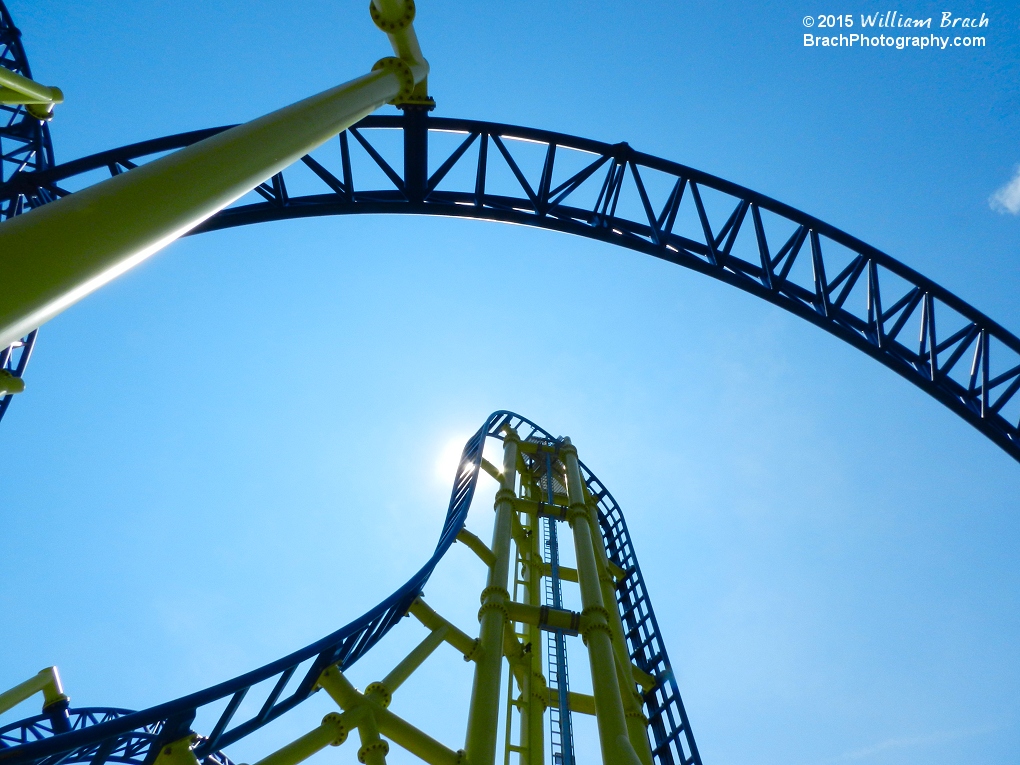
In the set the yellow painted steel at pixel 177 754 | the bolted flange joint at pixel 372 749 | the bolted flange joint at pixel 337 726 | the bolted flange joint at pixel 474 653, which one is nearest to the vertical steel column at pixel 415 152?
the bolted flange joint at pixel 474 653

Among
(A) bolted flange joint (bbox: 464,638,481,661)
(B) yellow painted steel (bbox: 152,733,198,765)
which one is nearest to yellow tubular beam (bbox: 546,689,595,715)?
(A) bolted flange joint (bbox: 464,638,481,661)

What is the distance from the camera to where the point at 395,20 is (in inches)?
223

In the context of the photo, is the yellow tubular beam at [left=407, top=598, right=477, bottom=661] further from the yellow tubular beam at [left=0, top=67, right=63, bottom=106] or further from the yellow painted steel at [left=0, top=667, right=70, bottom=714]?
the yellow tubular beam at [left=0, top=67, right=63, bottom=106]

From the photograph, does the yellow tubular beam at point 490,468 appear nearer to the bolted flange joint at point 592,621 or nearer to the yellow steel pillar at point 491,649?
the yellow steel pillar at point 491,649

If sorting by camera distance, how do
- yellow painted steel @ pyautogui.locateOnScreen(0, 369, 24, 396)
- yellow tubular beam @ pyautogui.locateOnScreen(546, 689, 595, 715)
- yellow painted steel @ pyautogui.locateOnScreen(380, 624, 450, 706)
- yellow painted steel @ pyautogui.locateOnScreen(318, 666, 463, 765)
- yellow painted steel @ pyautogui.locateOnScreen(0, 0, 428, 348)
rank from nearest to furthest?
yellow painted steel @ pyautogui.locateOnScreen(0, 0, 428, 348), yellow painted steel @ pyautogui.locateOnScreen(318, 666, 463, 765), yellow painted steel @ pyautogui.locateOnScreen(380, 624, 450, 706), yellow painted steel @ pyautogui.locateOnScreen(0, 369, 24, 396), yellow tubular beam @ pyautogui.locateOnScreen(546, 689, 595, 715)

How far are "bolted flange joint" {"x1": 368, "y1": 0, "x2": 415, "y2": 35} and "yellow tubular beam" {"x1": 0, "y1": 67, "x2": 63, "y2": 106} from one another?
531cm

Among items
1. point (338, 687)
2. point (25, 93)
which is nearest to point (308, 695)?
point (338, 687)

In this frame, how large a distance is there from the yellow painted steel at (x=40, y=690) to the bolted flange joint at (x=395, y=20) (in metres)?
9.35

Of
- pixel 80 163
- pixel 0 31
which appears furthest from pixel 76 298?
pixel 0 31

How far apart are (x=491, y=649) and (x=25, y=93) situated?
8781 millimetres

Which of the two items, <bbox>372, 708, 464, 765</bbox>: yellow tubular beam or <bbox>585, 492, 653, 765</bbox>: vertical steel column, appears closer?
<bbox>372, 708, 464, 765</bbox>: yellow tubular beam

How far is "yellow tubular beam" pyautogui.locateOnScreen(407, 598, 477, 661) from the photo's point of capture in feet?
24.7

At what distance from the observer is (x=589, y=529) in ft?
34.9

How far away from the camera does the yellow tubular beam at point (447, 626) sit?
24.7 ft
